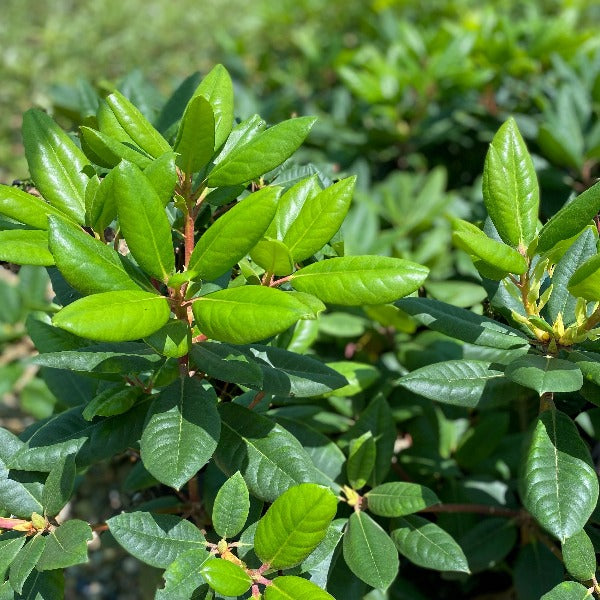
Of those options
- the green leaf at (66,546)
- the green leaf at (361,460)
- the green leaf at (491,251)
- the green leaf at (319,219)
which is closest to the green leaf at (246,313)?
the green leaf at (319,219)

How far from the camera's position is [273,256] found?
101cm

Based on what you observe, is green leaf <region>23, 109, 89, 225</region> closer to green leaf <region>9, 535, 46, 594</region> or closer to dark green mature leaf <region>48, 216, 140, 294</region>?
dark green mature leaf <region>48, 216, 140, 294</region>

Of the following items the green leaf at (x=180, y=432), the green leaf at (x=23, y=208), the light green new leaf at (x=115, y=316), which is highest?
the green leaf at (x=23, y=208)

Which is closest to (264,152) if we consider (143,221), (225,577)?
(143,221)

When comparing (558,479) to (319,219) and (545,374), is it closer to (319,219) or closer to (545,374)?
(545,374)

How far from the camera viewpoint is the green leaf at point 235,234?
91 centimetres

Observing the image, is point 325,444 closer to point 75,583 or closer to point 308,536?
point 308,536

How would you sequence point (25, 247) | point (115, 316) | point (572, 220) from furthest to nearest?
point (572, 220), point (25, 247), point (115, 316)

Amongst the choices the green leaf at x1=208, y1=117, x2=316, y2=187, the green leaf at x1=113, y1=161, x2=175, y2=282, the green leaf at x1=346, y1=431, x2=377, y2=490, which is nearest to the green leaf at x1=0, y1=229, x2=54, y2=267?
the green leaf at x1=113, y1=161, x2=175, y2=282

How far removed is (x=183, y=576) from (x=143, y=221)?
490 mm

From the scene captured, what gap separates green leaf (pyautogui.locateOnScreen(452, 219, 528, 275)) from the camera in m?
0.99

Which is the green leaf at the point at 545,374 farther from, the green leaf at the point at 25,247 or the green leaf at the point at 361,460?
the green leaf at the point at 25,247

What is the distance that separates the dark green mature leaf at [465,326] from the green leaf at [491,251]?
12 centimetres

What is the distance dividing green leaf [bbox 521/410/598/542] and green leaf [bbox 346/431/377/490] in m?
0.33
